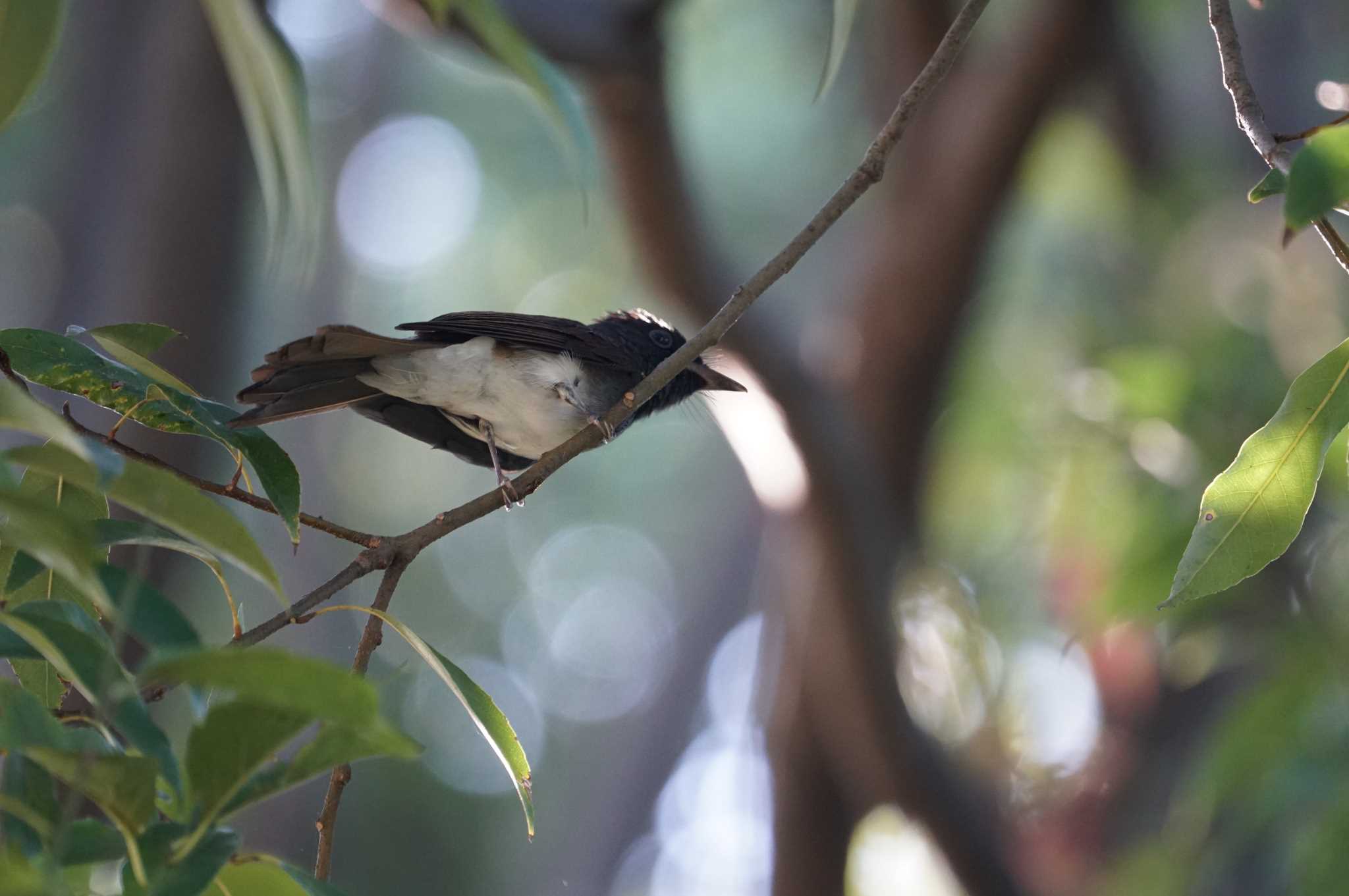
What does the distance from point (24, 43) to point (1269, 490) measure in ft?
5.33

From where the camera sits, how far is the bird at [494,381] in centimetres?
288

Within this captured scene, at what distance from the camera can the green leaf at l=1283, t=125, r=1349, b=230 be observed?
1.07 meters

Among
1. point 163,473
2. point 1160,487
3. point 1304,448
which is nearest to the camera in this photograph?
point 163,473

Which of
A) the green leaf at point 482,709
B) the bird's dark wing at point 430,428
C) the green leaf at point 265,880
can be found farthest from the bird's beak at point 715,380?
the green leaf at point 265,880

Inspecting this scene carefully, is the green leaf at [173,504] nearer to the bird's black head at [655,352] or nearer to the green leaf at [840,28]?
the green leaf at [840,28]

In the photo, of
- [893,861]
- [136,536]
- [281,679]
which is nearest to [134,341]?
[136,536]

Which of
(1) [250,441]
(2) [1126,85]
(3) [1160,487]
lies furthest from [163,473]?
(2) [1126,85]

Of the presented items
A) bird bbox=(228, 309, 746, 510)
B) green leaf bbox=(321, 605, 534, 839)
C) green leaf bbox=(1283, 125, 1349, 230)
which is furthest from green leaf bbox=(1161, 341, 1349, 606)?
bird bbox=(228, 309, 746, 510)

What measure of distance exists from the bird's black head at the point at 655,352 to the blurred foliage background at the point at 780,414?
422 millimetres

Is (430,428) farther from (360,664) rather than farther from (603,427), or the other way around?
(360,664)

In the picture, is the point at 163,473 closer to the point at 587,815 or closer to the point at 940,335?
the point at 940,335

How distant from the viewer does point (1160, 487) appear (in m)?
4.47

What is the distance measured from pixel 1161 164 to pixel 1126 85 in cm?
78

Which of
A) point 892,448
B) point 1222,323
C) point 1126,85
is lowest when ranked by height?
point 892,448
